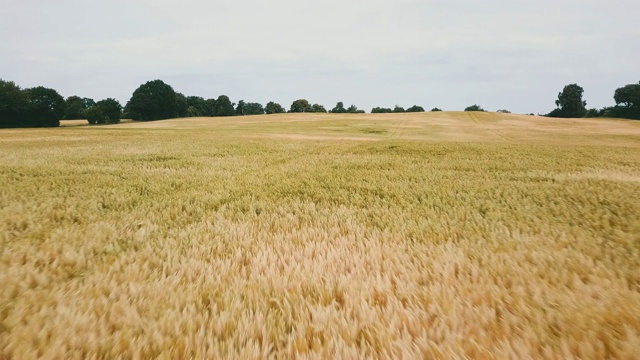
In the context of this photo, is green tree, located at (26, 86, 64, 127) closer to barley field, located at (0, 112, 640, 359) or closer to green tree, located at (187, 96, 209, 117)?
green tree, located at (187, 96, 209, 117)

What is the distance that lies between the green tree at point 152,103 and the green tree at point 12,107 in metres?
24.6

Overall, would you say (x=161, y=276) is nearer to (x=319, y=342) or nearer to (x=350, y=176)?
(x=319, y=342)

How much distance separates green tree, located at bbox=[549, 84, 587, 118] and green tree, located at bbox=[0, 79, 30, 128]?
141091 millimetres

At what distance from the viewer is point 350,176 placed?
7.01 metres

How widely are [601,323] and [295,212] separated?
314cm

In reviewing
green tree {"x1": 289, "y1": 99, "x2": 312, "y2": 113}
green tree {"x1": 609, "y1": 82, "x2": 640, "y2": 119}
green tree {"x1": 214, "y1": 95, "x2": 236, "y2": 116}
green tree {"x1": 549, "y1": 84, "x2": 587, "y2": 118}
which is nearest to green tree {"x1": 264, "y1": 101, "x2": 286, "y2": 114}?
green tree {"x1": 289, "y1": 99, "x2": 312, "y2": 113}

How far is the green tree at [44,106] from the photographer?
6381cm

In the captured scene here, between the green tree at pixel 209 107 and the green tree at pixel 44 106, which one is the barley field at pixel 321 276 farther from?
the green tree at pixel 209 107

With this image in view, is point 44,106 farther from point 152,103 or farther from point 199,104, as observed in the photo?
point 199,104

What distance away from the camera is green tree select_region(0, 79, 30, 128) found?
60219 mm

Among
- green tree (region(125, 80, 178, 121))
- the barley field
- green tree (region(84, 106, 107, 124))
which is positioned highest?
green tree (region(125, 80, 178, 121))

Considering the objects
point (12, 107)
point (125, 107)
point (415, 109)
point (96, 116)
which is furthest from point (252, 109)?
point (12, 107)

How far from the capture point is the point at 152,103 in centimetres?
8688

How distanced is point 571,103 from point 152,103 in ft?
415
